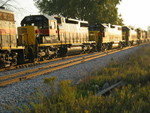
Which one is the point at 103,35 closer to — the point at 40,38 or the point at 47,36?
the point at 47,36

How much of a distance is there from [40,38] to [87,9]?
86.7ft

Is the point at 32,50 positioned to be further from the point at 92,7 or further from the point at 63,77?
the point at 92,7

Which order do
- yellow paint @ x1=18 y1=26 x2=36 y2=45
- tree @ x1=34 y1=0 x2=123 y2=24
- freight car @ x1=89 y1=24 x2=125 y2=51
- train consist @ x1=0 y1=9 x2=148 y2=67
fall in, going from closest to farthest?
train consist @ x1=0 y1=9 x2=148 y2=67 → yellow paint @ x1=18 y1=26 x2=36 y2=45 → freight car @ x1=89 y1=24 x2=125 y2=51 → tree @ x1=34 y1=0 x2=123 y2=24

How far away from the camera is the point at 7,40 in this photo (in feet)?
36.3

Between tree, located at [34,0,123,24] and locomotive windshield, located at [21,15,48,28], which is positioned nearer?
locomotive windshield, located at [21,15,48,28]

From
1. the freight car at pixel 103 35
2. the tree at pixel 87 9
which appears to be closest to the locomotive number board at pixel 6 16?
the freight car at pixel 103 35

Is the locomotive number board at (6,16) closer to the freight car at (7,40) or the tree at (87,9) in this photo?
the freight car at (7,40)

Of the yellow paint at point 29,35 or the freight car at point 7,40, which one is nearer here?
the freight car at point 7,40

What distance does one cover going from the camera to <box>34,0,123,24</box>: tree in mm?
37719

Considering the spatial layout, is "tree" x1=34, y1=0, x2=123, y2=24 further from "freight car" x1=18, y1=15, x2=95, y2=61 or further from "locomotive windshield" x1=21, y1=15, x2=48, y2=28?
"locomotive windshield" x1=21, y1=15, x2=48, y2=28

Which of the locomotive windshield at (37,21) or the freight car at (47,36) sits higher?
the locomotive windshield at (37,21)

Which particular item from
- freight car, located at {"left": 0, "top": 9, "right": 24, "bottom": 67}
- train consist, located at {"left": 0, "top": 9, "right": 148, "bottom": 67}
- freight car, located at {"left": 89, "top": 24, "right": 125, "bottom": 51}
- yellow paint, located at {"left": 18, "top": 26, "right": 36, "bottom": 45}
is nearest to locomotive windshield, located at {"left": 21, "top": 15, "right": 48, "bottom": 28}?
train consist, located at {"left": 0, "top": 9, "right": 148, "bottom": 67}

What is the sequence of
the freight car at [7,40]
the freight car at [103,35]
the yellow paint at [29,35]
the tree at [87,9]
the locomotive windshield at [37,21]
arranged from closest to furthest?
the freight car at [7,40]
the yellow paint at [29,35]
the locomotive windshield at [37,21]
the freight car at [103,35]
the tree at [87,9]

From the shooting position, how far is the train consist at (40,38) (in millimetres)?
11000
